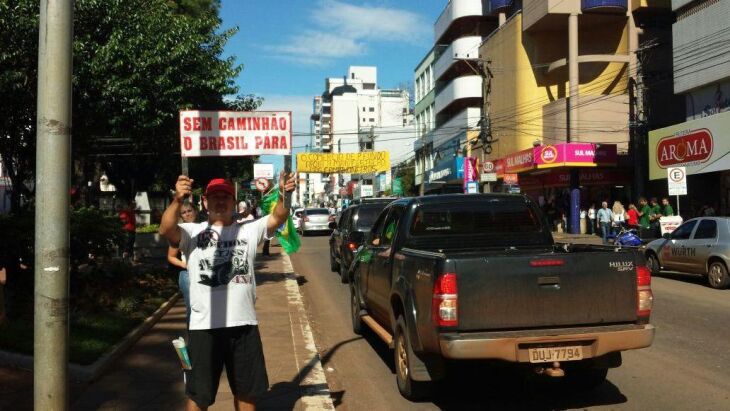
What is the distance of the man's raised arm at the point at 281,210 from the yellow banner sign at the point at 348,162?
166 ft

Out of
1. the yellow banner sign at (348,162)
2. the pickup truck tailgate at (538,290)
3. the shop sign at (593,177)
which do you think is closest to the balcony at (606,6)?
the shop sign at (593,177)

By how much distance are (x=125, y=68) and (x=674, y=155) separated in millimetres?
19024

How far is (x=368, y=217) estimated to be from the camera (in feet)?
49.3

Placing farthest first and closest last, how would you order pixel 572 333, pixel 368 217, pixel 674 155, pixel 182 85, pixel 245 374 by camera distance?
pixel 674 155, pixel 368 217, pixel 182 85, pixel 572 333, pixel 245 374

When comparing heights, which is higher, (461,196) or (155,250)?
(461,196)

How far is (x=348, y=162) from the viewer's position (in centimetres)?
5553

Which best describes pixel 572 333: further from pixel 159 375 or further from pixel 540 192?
pixel 540 192

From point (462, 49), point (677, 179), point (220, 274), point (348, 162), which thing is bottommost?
point (220, 274)

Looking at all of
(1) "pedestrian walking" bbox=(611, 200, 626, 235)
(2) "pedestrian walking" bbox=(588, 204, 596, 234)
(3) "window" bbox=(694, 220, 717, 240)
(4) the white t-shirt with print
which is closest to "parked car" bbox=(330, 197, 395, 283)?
(3) "window" bbox=(694, 220, 717, 240)

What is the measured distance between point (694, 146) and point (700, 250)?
9.91 meters

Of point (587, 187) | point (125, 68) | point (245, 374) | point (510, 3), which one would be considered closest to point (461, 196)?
point (245, 374)

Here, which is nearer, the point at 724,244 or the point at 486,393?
the point at 486,393

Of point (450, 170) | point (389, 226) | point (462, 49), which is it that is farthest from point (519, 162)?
point (389, 226)

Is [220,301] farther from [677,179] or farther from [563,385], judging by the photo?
[677,179]
